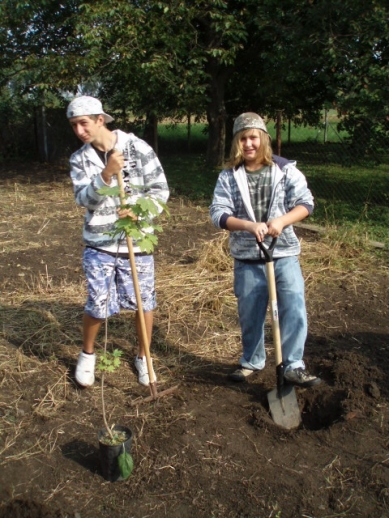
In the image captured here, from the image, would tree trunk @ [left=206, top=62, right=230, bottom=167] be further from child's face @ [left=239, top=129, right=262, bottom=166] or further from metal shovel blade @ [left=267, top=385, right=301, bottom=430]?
metal shovel blade @ [left=267, top=385, right=301, bottom=430]

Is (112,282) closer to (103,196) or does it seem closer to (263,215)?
(103,196)

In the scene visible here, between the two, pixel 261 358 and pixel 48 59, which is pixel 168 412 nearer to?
pixel 261 358

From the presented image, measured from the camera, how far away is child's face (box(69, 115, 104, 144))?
3385 mm

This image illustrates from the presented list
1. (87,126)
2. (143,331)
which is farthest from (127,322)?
(87,126)

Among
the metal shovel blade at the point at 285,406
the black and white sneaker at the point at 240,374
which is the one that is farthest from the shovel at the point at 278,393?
the black and white sneaker at the point at 240,374

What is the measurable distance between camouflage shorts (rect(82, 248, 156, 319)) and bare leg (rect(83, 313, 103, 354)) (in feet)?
0.16

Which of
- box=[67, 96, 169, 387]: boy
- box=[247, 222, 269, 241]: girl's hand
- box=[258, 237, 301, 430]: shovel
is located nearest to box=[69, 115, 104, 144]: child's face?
box=[67, 96, 169, 387]: boy

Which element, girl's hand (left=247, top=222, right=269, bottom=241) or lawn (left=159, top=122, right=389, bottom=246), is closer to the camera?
girl's hand (left=247, top=222, right=269, bottom=241)

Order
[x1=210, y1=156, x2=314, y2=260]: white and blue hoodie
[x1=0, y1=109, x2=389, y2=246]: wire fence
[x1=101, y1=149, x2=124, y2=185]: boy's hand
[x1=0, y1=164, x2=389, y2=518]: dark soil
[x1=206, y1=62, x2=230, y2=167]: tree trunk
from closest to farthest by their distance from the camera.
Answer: [x1=0, y1=164, x2=389, y2=518]: dark soil < [x1=101, y1=149, x2=124, y2=185]: boy's hand < [x1=210, y1=156, x2=314, y2=260]: white and blue hoodie < [x1=0, y1=109, x2=389, y2=246]: wire fence < [x1=206, y1=62, x2=230, y2=167]: tree trunk

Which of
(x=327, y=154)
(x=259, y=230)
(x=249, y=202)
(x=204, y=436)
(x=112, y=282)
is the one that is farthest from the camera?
(x=327, y=154)

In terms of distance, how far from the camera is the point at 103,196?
342cm

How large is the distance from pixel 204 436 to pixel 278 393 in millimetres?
522

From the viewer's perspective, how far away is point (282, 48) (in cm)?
929

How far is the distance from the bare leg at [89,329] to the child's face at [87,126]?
1.11 m
